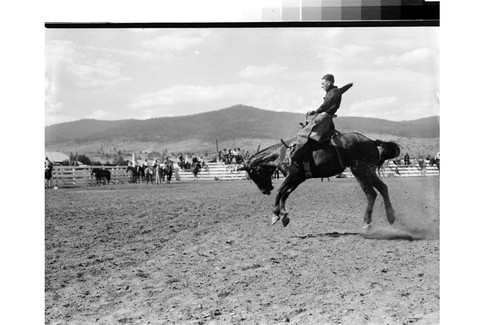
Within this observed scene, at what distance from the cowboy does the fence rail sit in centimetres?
44

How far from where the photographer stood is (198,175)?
616 centimetres

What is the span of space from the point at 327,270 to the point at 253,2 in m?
2.56

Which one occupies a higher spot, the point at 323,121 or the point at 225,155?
the point at 323,121

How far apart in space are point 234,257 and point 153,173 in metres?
1.15

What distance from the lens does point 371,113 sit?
5.88 meters

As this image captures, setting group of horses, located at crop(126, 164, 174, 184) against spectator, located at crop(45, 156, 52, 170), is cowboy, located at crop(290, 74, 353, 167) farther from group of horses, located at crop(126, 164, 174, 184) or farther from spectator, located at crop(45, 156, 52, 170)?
spectator, located at crop(45, 156, 52, 170)

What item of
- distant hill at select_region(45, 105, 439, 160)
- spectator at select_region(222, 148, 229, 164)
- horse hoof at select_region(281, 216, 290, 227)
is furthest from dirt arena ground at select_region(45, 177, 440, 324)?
distant hill at select_region(45, 105, 439, 160)

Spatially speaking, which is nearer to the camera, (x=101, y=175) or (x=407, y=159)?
(x=407, y=159)

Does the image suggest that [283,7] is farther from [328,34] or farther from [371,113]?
[371,113]

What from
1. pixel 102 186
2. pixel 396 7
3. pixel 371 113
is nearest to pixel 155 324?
pixel 102 186

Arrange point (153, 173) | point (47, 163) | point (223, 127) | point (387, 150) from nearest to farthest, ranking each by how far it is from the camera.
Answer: point (47, 163), point (223, 127), point (387, 150), point (153, 173)

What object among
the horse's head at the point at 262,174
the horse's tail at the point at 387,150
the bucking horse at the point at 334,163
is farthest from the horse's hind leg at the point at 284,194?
the horse's tail at the point at 387,150

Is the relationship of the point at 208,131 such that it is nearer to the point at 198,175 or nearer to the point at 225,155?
the point at 225,155

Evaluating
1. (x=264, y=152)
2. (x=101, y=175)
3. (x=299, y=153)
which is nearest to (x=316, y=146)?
(x=299, y=153)
